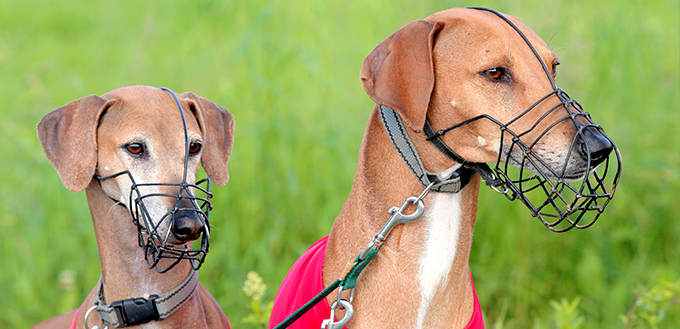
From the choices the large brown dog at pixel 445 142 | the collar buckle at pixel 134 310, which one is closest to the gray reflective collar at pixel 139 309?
the collar buckle at pixel 134 310

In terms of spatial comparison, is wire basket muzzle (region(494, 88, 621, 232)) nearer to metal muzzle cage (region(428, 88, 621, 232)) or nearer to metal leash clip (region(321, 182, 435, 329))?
→ metal muzzle cage (region(428, 88, 621, 232))

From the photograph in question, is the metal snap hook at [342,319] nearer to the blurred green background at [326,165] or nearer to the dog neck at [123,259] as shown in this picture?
the dog neck at [123,259]

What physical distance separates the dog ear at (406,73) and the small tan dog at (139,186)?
2.41ft

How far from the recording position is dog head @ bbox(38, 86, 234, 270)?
6.86ft

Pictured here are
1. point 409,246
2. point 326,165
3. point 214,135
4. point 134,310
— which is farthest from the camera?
point 326,165

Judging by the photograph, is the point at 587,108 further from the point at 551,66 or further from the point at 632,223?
the point at 551,66

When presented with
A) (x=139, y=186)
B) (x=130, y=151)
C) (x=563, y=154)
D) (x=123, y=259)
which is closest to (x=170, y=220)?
(x=139, y=186)

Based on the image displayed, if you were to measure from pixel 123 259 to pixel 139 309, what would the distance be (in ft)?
0.68

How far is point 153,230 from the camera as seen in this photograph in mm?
2053

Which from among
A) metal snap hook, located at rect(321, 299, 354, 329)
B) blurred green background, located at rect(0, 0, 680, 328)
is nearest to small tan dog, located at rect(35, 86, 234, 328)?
metal snap hook, located at rect(321, 299, 354, 329)

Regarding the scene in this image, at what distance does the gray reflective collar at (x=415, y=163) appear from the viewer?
2064 millimetres

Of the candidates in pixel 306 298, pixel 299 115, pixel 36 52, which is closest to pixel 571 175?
pixel 306 298

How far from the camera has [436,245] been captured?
2100 mm

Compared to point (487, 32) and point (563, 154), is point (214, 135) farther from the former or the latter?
point (563, 154)
